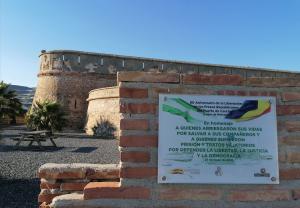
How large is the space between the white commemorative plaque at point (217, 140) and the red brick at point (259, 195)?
0.07m

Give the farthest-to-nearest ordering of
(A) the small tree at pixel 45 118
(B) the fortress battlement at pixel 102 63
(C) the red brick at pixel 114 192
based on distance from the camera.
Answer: (B) the fortress battlement at pixel 102 63 < (A) the small tree at pixel 45 118 < (C) the red brick at pixel 114 192

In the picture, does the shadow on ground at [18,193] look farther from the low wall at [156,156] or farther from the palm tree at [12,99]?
the palm tree at [12,99]

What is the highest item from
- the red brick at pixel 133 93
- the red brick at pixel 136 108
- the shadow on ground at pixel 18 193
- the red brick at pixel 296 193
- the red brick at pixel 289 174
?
the red brick at pixel 133 93

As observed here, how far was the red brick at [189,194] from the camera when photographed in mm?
2316

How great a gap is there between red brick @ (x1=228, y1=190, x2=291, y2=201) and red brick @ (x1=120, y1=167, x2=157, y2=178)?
551mm

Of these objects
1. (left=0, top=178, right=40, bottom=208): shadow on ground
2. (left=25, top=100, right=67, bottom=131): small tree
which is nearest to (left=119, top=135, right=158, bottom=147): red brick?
(left=0, top=178, right=40, bottom=208): shadow on ground

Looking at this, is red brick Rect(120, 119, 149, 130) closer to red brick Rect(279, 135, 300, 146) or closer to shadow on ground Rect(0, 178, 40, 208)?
red brick Rect(279, 135, 300, 146)

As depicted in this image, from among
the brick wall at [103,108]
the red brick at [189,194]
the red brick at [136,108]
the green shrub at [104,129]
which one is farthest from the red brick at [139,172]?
the green shrub at [104,129]

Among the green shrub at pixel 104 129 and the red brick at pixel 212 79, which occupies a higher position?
the red brick at pixel 212 79

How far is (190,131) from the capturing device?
2.38 metres

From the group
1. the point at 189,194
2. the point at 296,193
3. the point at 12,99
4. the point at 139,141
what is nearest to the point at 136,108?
the point at 139,141

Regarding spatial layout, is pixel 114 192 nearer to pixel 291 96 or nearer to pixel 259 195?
pixel 259 195

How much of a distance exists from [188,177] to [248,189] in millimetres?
425

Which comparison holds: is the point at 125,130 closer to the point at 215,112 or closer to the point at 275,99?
the point at 215,112
